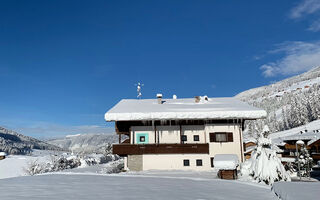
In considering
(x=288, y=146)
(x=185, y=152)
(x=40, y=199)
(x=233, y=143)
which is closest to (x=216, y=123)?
(x=233, y=143)

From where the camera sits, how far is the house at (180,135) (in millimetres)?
21891

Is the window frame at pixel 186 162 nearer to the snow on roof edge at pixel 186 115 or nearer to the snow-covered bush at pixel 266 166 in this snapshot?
the snow on roof edge at pixel 186 115

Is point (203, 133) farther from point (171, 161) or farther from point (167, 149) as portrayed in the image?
point (171, 161)

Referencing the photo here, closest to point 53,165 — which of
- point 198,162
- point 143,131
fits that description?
point 143,131

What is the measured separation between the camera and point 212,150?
22.5 m

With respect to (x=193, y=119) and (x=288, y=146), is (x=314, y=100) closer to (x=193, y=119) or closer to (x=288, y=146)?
(x=288, y=146)

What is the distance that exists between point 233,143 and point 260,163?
26.0 ft

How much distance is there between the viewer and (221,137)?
2283 cm

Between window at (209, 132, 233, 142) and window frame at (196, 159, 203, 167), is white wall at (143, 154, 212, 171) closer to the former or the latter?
window frame at (196, 159, 203, 167)

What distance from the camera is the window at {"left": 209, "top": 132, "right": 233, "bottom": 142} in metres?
22.7

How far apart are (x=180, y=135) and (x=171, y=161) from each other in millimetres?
2637

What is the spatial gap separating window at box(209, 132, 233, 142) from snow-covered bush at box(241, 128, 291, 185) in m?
6.73

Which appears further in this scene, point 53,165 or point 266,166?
point 53,165

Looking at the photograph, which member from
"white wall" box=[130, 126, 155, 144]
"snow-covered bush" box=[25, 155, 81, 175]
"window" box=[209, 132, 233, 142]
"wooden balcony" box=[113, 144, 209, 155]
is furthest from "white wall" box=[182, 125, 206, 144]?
"snow-covered bush" box=[25, 155, 81, 175]
